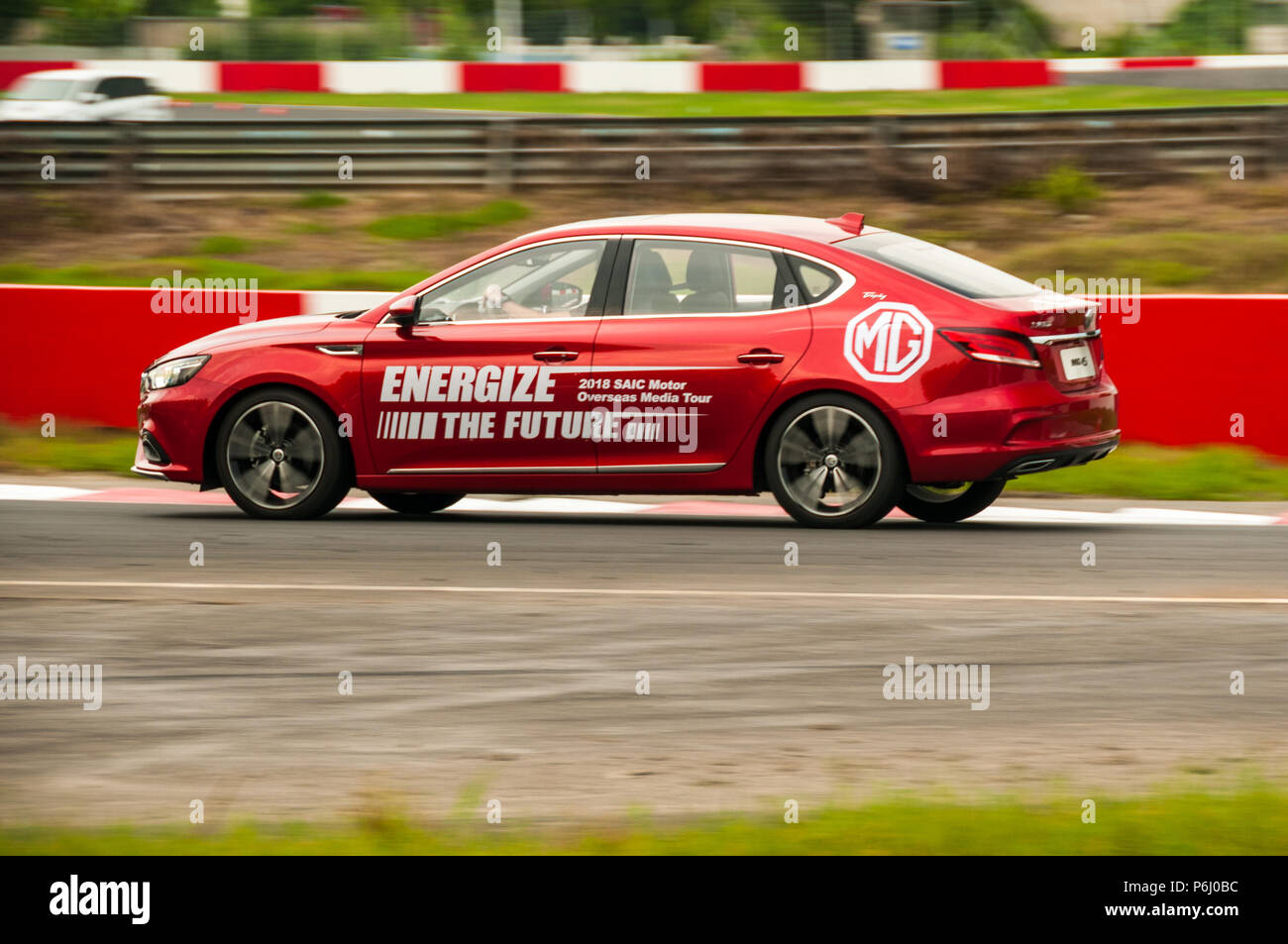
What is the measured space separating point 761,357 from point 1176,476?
3759mm

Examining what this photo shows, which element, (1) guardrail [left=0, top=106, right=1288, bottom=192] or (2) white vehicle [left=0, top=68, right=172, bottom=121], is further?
(2) white vehicle [left=0, top=68, right=172, bottom=121]

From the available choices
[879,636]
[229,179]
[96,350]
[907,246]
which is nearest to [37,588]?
[879,636]

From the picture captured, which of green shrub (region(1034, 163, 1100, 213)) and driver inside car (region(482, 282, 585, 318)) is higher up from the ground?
green shrub (region(1034, 163, 1100, 213))

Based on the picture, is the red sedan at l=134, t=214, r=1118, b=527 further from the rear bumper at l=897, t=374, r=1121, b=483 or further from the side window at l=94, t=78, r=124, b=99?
the side window at l=94, t=78, r=124, b=99

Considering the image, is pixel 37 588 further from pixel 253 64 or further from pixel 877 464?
pixel 253 64

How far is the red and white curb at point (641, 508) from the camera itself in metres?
11.1

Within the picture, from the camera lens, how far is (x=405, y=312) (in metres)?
10.5

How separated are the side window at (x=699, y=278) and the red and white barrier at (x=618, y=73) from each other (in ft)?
77.9

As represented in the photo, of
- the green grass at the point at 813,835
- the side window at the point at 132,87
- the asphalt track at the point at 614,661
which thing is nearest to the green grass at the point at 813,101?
the side window at the point at 132,87

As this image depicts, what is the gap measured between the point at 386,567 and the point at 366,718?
9.87ft

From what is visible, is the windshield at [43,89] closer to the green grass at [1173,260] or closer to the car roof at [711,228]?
the green grass at [1173,260]

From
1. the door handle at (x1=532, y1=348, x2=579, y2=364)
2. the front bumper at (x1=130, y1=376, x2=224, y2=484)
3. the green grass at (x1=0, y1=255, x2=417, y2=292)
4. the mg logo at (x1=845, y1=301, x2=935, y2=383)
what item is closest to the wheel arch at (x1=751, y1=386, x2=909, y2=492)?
the mg logo at (x1=845, y1=301, x2=935, y2=383)

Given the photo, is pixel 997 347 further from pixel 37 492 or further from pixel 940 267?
pixel 37 492

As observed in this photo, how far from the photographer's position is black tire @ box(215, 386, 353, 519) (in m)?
10.5
